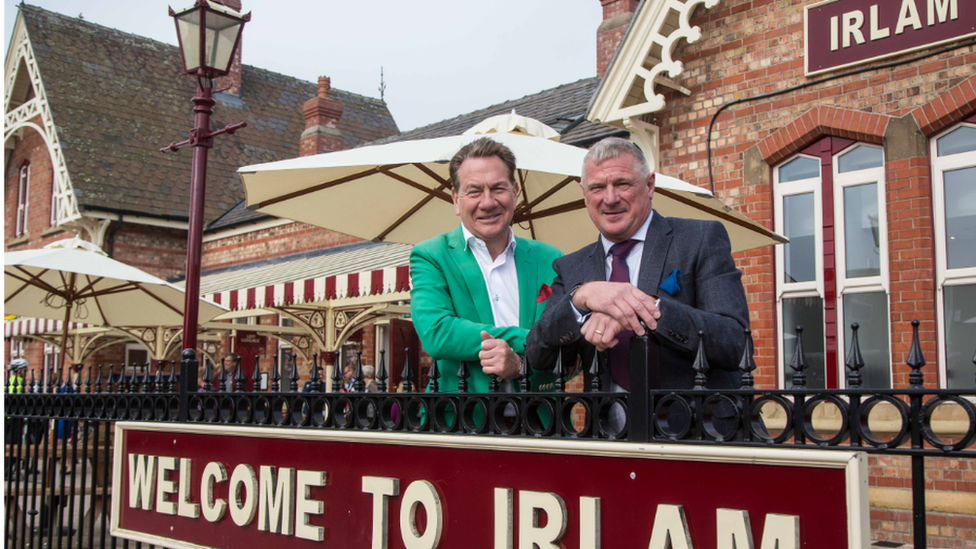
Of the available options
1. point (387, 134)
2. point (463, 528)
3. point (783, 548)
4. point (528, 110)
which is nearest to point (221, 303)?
point (528, 110)

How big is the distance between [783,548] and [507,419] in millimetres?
973

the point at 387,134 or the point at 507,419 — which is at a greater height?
the point at 387,134

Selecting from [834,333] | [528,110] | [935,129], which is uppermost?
[528,110]

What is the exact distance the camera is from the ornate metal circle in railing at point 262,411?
3.64 m

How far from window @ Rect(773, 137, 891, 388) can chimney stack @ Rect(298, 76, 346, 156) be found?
38.4ft

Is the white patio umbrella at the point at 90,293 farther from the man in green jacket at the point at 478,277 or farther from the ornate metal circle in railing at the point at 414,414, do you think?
the man in green jacket at the point at 478,277

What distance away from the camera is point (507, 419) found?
9.12 feet

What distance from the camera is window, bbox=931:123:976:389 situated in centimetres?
693

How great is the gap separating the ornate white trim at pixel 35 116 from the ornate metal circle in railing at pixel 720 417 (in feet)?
62.4

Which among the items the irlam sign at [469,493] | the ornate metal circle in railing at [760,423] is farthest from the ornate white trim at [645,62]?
the ornate metal circle in railing at [760,423]

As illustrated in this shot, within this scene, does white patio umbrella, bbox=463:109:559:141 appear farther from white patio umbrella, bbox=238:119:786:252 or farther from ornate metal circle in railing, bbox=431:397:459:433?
ornate metal circle in railing, bbox=431:397:459:433

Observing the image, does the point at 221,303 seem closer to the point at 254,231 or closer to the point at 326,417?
the point at 254,231

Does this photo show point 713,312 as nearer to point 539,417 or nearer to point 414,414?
point 539,417

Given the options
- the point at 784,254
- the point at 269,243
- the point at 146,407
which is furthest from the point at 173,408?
the point at 269,243
